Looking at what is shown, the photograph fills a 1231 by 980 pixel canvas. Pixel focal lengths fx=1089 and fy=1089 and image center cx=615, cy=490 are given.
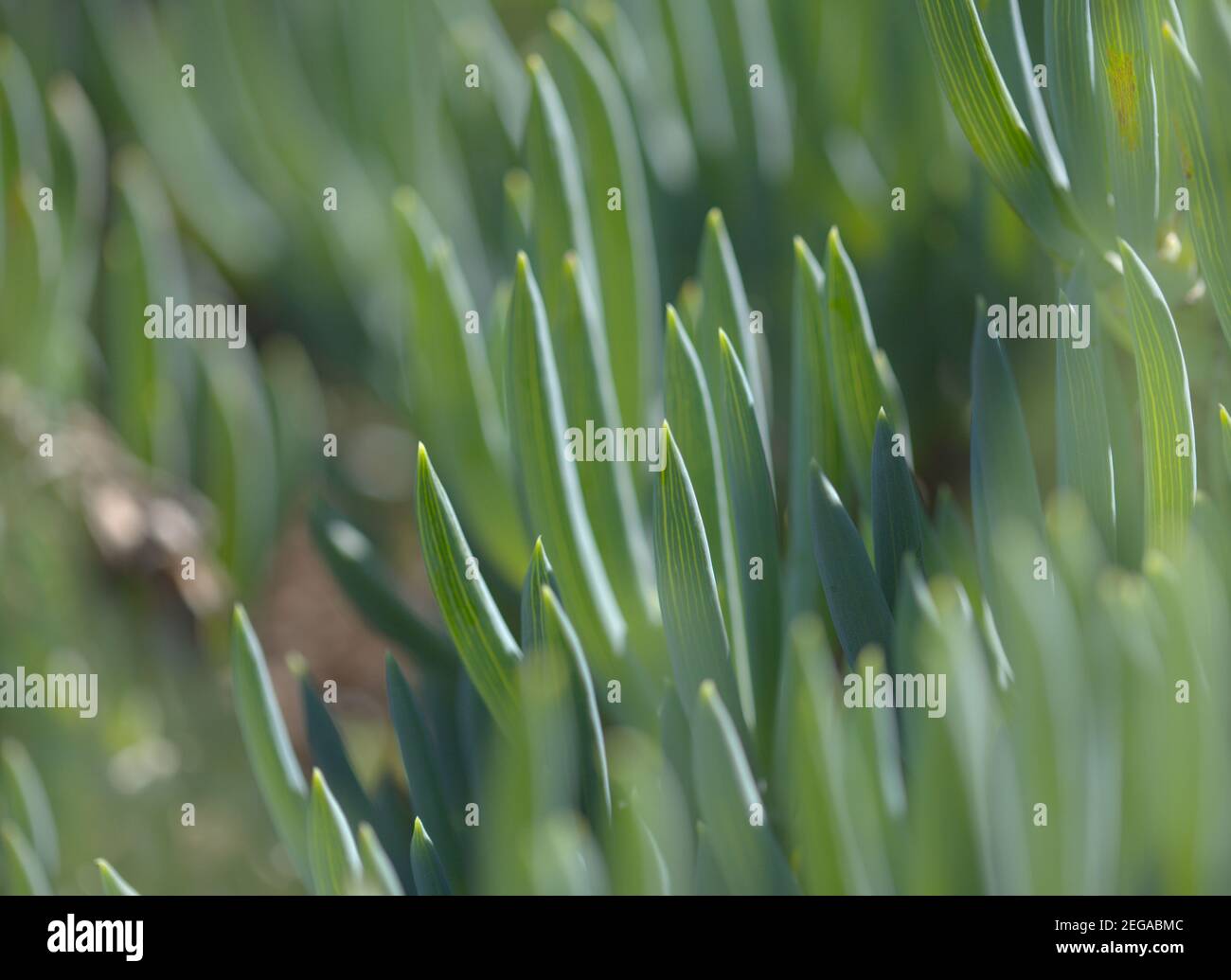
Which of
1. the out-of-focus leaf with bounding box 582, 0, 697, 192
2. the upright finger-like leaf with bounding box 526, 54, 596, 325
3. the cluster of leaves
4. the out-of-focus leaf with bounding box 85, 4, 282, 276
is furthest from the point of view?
the out-of-focus leaf with bounding box 85, 4, 282, 276

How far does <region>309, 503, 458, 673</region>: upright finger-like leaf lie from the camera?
1.25 ft

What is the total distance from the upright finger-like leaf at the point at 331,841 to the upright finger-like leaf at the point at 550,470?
86 millimetres

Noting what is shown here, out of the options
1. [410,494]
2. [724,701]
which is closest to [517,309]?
[724,701]

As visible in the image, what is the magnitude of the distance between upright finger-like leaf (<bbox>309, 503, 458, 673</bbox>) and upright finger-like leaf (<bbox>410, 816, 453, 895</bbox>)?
105mm

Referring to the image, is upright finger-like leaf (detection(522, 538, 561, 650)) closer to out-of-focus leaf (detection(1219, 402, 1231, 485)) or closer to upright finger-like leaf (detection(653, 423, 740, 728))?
upright finger-like leaf (detection(653, 423, 740, 728))

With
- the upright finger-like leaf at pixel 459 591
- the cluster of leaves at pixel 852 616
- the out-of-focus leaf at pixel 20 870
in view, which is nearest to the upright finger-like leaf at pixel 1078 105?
the cluster of leaves at pixel 852 616

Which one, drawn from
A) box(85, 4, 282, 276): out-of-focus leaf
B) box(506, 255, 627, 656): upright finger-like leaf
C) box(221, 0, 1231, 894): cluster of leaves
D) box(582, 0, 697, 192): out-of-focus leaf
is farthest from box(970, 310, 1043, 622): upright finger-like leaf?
box(85, 4, 282, 276): out-of-focus leaf

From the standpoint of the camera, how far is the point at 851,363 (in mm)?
297

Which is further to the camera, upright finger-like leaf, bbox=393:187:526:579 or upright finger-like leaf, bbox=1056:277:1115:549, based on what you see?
upright finger-like leaf, bbox=393:187:526:579

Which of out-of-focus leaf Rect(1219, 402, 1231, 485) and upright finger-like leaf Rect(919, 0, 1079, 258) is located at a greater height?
upright finger-like leaf Rect(919, 0, 1079, 258)

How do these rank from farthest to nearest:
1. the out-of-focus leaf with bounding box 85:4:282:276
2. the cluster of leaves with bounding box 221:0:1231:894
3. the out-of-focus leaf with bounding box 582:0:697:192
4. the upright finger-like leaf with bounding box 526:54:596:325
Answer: the out-of-focus leaf with bounding box 85:4:282:276, the out-of-focus leaf with bounding box 582:0:697:192, the upright finger-like leaf with bounding box 526:54:596:325, the cluster of leaves with bounding box 221:0:1231:894

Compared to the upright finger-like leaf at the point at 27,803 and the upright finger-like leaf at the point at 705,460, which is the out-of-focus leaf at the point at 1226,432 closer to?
the upright finger-like leaf at the point at 705,460

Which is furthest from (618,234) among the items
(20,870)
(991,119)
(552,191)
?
(20,870)

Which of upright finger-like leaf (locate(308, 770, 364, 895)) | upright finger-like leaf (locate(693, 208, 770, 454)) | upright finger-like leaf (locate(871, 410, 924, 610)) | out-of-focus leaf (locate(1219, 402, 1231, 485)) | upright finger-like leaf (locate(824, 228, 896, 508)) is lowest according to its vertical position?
upright finger-like leaf (locate(308, 770, 364, 895))
